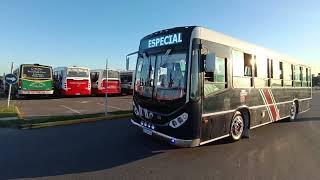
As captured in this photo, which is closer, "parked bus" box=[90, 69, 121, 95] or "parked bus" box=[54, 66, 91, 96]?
"parked bus" box=[54, 66, 91, 96]

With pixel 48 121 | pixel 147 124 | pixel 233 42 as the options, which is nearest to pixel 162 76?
pixel 147 124

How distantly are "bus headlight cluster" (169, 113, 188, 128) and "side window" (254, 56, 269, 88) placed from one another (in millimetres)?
3641

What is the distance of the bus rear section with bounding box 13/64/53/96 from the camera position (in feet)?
87.7

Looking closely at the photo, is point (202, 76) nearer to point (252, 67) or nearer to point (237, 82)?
point (237, 82)

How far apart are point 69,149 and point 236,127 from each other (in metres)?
4.54

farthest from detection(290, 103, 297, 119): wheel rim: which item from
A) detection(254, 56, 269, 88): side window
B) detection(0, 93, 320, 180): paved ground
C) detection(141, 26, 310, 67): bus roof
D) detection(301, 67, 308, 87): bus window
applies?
detection(254, 56, 269, 88): side window

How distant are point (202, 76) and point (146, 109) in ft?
5.86

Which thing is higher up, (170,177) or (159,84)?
(159,84)

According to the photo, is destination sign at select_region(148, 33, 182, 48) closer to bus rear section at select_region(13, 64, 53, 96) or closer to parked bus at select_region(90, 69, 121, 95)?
bus rear section at select_region(13, 64, 53, 96)

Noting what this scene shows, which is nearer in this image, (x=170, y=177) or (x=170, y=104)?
(x=170, y=177)

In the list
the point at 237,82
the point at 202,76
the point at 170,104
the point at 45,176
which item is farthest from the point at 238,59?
the point at 45,176

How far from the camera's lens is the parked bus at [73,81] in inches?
1138

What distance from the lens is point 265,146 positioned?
8984 mm

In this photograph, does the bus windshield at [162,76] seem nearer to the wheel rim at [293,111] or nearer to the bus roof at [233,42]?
the bus roof at [233,42]
